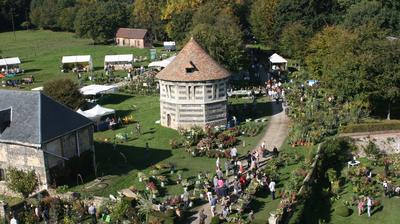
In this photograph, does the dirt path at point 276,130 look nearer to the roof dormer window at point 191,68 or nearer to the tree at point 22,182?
the roof dormer window at point 191,68

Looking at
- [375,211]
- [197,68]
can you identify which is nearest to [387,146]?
[375,211]

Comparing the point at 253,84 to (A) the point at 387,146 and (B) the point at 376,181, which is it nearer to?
(A) the point at 387,146

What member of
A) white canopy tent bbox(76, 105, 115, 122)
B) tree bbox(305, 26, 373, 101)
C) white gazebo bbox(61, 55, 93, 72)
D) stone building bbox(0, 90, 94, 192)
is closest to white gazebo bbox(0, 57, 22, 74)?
white gazebo bbox(61, 55, 93, 72)

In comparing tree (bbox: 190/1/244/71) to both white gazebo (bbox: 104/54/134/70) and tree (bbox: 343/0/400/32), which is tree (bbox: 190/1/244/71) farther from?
white gazebo (bbox: 104/54/134/70)

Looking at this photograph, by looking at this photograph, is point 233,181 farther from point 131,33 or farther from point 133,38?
point 131,33

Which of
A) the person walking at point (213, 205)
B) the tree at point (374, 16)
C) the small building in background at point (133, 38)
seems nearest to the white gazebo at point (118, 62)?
the small building in background at point (133, 38)
